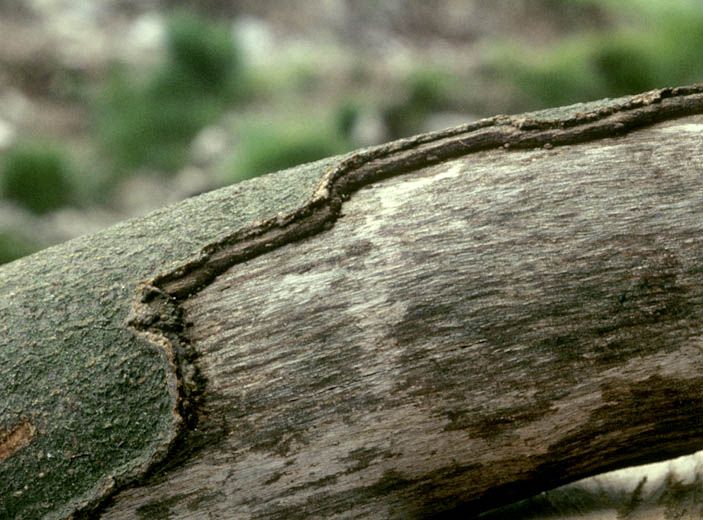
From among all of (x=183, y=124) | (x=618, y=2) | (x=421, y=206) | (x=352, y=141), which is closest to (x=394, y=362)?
(x=421, y=206)

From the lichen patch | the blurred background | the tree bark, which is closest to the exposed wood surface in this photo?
the tree bark

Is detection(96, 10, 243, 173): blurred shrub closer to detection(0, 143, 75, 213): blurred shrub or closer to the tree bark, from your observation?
detection(0, 143, 75, 213): blurred shrub

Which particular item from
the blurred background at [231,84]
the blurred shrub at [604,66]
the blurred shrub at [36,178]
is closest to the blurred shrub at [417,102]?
the blurred background at [231,84]

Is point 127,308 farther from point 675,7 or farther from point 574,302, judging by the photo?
point 675,7

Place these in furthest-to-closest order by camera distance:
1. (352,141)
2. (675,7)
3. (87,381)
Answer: (675,7) → (352,141) → (87,381)

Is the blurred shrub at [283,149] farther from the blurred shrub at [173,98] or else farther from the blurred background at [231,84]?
the blurred shrub at [173,98]
